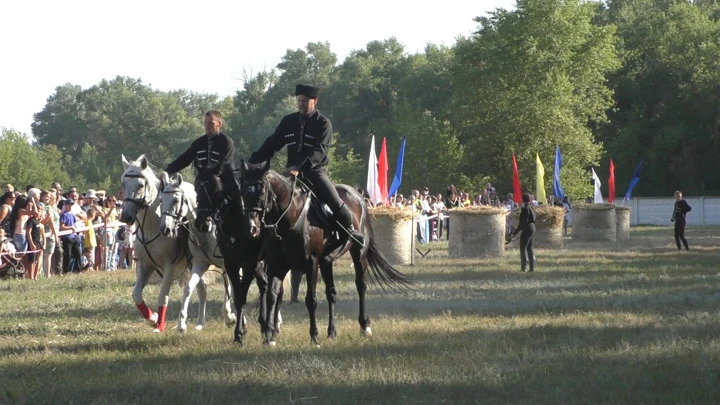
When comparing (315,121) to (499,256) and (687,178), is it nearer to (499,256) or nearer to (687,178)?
(499,256)

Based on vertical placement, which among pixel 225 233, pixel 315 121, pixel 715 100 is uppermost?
pixel 715 100

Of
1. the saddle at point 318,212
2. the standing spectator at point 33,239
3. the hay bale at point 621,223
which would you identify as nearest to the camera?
the saddle at point 318,212

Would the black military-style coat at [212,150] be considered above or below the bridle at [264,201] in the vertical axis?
above

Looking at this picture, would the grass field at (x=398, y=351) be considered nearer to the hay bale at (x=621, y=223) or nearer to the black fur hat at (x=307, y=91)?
the black fur hat at (x=307, y=91)

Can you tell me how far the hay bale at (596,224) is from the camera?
40781 millimetres

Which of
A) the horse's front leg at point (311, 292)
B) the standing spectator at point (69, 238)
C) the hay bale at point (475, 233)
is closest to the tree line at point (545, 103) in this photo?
the hay bale at point (475, 233)

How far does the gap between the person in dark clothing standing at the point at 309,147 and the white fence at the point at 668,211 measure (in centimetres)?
6253

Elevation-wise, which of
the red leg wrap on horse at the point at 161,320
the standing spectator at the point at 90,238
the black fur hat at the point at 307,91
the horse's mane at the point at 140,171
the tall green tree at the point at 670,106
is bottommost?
the red leg wrap on horse at the point at 161,320

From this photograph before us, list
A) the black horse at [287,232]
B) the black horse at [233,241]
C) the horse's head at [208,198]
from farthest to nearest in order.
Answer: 1. the horse's head at [208,198]
2. the black horse at [233,241]
3. the black horse at [287,232]

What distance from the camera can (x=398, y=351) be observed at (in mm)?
11859

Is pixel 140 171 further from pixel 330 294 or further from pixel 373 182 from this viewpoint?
pixel 373 182

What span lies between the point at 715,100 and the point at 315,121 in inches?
2825

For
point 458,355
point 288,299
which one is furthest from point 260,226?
point 288,299

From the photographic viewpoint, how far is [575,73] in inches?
2997
